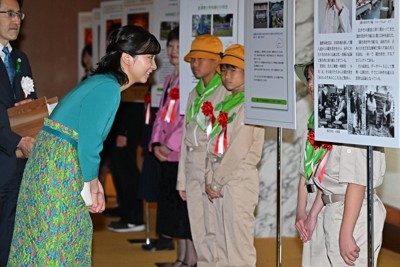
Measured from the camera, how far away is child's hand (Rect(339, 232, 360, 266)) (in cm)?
383

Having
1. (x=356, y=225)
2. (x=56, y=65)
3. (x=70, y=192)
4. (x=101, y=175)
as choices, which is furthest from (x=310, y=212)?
(x=56, y=65)

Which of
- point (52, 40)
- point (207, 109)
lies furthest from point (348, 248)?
point (52, 40)

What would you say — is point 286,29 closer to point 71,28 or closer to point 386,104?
point 386,104

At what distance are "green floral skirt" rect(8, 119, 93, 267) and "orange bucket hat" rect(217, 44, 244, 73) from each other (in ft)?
5.86

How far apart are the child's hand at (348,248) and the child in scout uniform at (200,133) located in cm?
A: 199

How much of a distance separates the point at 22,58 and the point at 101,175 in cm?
396

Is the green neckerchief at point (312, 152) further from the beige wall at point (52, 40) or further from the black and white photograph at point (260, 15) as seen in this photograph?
the beige wall at point (52, 40)

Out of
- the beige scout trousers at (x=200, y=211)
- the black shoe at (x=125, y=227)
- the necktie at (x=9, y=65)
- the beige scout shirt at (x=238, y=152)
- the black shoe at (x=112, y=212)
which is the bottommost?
the black shoe at (x=125, y=227)

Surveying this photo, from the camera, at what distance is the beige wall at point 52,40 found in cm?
1228

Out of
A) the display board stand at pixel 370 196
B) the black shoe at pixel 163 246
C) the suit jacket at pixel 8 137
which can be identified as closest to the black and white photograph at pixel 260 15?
the display board stand at pixel 370 196

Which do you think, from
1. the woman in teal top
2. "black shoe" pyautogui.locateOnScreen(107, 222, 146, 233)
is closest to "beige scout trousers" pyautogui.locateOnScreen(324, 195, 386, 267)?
the woman in teal top

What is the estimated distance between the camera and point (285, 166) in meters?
7.59

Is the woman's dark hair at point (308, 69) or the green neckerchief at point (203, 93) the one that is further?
the green neckerchief at point (203, 93)

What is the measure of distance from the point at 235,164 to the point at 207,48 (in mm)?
906
